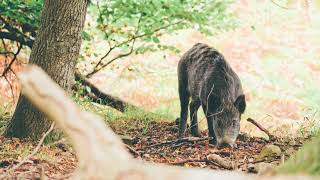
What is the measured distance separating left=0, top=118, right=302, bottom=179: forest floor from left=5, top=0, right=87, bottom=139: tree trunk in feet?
0.69

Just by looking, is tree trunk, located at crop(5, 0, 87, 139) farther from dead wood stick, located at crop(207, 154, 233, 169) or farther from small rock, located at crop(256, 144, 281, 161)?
small rock, located at crop(256, 144, 281, 161)

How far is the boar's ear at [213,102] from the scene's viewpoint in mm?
7023

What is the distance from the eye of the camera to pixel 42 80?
1694 mm

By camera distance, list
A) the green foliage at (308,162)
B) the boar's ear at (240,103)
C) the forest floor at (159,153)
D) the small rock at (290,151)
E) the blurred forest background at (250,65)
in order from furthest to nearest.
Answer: the blurred forest background at (250,65) → the boar's ear at (240,103) → the small rock at (290,151) → the forest floor at (159,153) → the green foliage at (308,162)

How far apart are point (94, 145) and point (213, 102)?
18.1 ft

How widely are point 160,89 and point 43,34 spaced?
329 inches

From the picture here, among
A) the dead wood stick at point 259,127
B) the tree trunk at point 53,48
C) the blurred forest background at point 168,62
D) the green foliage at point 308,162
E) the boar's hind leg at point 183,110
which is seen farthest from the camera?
the boar's hind leg at point 183,110

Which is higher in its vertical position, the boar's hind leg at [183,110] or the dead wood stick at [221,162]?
the dead wood stick at [221,162]

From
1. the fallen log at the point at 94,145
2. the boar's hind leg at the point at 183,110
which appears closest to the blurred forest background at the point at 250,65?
the boar's hind leg at the point at 183,110

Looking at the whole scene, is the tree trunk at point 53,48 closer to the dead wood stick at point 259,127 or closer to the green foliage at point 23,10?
the green foliage at point 23,10

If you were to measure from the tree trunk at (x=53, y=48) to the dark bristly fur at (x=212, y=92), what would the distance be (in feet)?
6.15

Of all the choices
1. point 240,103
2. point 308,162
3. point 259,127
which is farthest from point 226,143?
point 308,162

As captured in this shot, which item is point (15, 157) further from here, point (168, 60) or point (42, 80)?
point (168, 60)

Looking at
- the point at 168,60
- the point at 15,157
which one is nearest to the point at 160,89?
the point at 168,60
